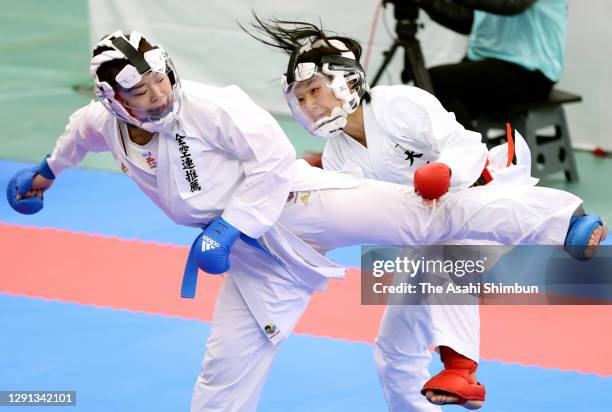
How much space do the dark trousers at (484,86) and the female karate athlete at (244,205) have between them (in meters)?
3.95

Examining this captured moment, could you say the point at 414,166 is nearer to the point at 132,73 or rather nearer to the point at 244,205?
the point at 244,205

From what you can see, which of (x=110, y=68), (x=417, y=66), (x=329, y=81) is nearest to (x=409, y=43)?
(x=417, y=66)

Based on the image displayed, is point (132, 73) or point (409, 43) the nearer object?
point (132, 73)

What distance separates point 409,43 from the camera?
8242 millimetres

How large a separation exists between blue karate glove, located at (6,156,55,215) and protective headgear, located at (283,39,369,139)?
1048 mm

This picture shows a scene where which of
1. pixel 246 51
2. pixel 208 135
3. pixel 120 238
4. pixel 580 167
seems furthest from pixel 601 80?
pixel 208 135

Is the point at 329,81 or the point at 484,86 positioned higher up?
the point at 484,86

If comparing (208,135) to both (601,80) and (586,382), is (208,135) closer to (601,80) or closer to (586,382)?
(586,382)

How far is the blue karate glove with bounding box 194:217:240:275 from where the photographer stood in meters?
3.75

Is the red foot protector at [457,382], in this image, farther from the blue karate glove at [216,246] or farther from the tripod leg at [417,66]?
the tripod leg at [417,66]

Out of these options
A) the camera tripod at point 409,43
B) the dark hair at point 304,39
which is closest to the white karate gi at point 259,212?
the dark hair at point 304,39

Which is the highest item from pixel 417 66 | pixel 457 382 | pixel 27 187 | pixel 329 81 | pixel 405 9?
pixel 405 9

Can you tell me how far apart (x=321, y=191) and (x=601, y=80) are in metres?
5.32

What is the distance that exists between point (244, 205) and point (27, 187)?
3.67 ft
